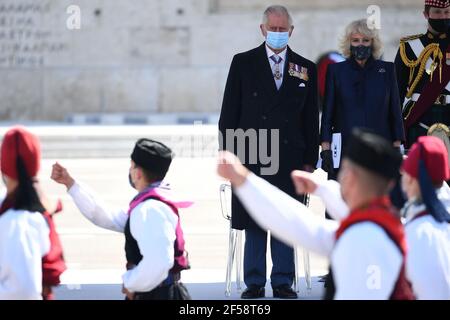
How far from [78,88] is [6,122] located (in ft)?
5.46

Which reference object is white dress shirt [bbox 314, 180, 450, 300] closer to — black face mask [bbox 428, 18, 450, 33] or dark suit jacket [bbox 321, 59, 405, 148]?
dark suit jacket [bbox 321, 59, 405, 148]

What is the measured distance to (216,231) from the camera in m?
12.0

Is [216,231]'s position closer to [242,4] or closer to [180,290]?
[180,290]

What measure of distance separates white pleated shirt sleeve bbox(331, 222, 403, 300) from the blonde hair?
4309mm

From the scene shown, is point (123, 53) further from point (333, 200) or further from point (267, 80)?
point (333, 200)

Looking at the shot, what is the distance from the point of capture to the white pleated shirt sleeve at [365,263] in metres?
4.47

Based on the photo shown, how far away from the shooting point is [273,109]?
8633mm

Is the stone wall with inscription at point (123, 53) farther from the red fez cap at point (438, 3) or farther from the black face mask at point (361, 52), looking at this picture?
the black face mask at point (361, 52)

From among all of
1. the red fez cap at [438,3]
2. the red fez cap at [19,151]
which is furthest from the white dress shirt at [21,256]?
the red fez cap at [438,3]

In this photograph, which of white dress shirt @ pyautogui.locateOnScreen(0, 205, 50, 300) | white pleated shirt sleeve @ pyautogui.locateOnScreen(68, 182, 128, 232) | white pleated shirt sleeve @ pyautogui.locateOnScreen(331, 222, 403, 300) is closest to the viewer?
white pleated shirt sleeve @ pyautogui.locateOnScreen(331, 222, 403, 300)

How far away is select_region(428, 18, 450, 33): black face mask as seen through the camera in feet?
30.0

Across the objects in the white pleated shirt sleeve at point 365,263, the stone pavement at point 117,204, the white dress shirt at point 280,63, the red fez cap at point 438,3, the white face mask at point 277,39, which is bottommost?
the stone pavement at point 117,204

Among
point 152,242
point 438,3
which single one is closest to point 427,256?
point 152,242
